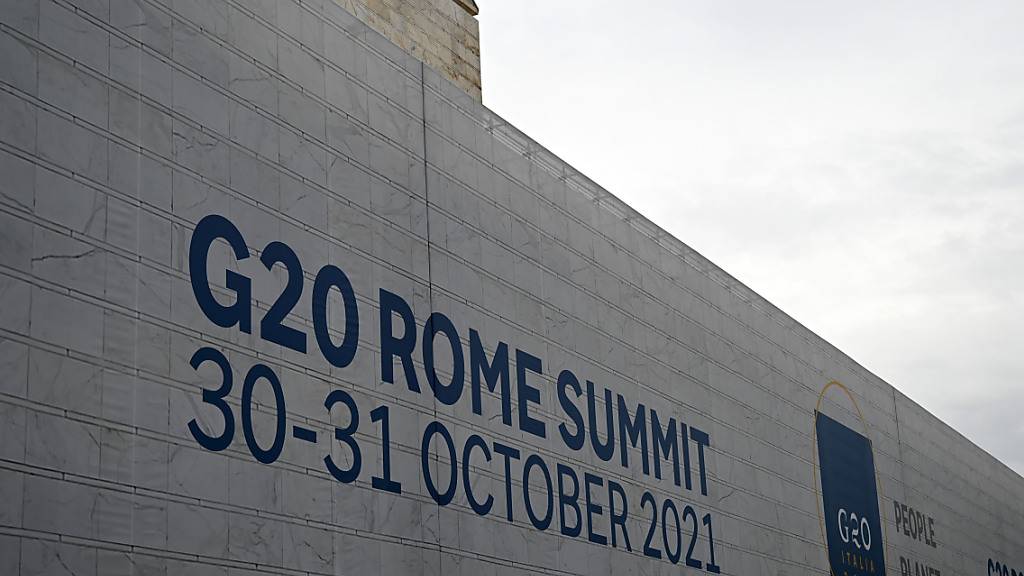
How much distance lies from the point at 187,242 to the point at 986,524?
2532 centimetres

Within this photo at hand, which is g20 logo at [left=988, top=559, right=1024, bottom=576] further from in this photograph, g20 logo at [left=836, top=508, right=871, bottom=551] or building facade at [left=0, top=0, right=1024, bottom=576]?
building facade at [left=0, top=0, right=1024, bottom=576]

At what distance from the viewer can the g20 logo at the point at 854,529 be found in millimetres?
23422

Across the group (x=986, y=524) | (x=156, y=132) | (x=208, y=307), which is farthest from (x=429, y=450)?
(x=986, y=524)


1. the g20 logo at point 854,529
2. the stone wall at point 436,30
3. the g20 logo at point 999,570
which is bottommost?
the g20 logo at point 854,529

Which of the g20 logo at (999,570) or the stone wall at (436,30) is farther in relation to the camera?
the g20 logo at (999,570)

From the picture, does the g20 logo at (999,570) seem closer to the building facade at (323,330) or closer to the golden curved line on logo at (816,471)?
the golden curved line on logo at (816,471)

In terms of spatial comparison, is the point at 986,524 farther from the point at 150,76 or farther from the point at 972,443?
the point at 150,76

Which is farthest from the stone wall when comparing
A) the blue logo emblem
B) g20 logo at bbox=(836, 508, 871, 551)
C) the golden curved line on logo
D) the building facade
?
g20 logo at bbox=(836, 508, 871, 551)

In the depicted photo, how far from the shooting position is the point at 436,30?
56.6 ft

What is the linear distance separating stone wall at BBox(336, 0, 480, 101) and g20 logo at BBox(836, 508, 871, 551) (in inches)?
421

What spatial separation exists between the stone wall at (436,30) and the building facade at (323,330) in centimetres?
135

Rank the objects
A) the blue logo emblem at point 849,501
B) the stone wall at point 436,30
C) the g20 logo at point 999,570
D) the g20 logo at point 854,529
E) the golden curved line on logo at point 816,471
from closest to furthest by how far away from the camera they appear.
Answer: the stone wall at point 436,30 → the golden curved line on logo at point 816,471 → the blue logo emblem at point 849,501 → the g20 logo at point 854,529 → the g20 logo at point 999,570

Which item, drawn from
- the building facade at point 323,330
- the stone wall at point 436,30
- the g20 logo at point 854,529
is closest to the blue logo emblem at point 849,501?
the g20 logo at point 854,529

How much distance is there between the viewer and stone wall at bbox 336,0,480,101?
16.2 m
